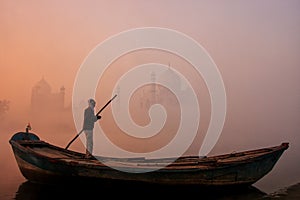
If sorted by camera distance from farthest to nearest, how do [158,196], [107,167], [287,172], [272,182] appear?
[287,172] < [272,182] < [158,196] < [107,167]

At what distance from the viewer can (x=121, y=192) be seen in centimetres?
786

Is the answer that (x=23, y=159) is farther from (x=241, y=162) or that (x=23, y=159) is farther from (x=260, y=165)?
(x=260, y=165)

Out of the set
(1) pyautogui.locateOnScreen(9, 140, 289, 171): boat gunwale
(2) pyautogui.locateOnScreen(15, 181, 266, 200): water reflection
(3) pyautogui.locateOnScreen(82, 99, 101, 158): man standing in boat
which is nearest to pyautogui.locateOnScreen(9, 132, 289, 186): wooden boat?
(1) pyautogui.locateOnScreen(9, 140, 289, 171): boat gunwale

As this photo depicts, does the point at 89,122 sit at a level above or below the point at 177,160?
above

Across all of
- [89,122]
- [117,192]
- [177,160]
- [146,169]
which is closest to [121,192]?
[117,192]

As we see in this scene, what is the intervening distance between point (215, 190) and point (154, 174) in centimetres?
188

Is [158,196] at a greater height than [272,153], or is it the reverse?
[272,153]

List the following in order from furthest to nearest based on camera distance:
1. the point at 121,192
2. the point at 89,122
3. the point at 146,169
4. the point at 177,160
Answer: the point at 177,160 → the point at 89,122 → the point at 121,192 → the point at 146,169

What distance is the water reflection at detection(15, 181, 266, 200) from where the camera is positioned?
7777 mm

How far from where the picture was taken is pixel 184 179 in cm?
780

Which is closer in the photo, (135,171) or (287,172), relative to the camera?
(135,171)

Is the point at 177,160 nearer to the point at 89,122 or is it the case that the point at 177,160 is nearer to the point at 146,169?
the point at 146,169

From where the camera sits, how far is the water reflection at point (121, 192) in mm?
7777

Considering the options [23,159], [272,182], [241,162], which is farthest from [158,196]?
[272,182]
